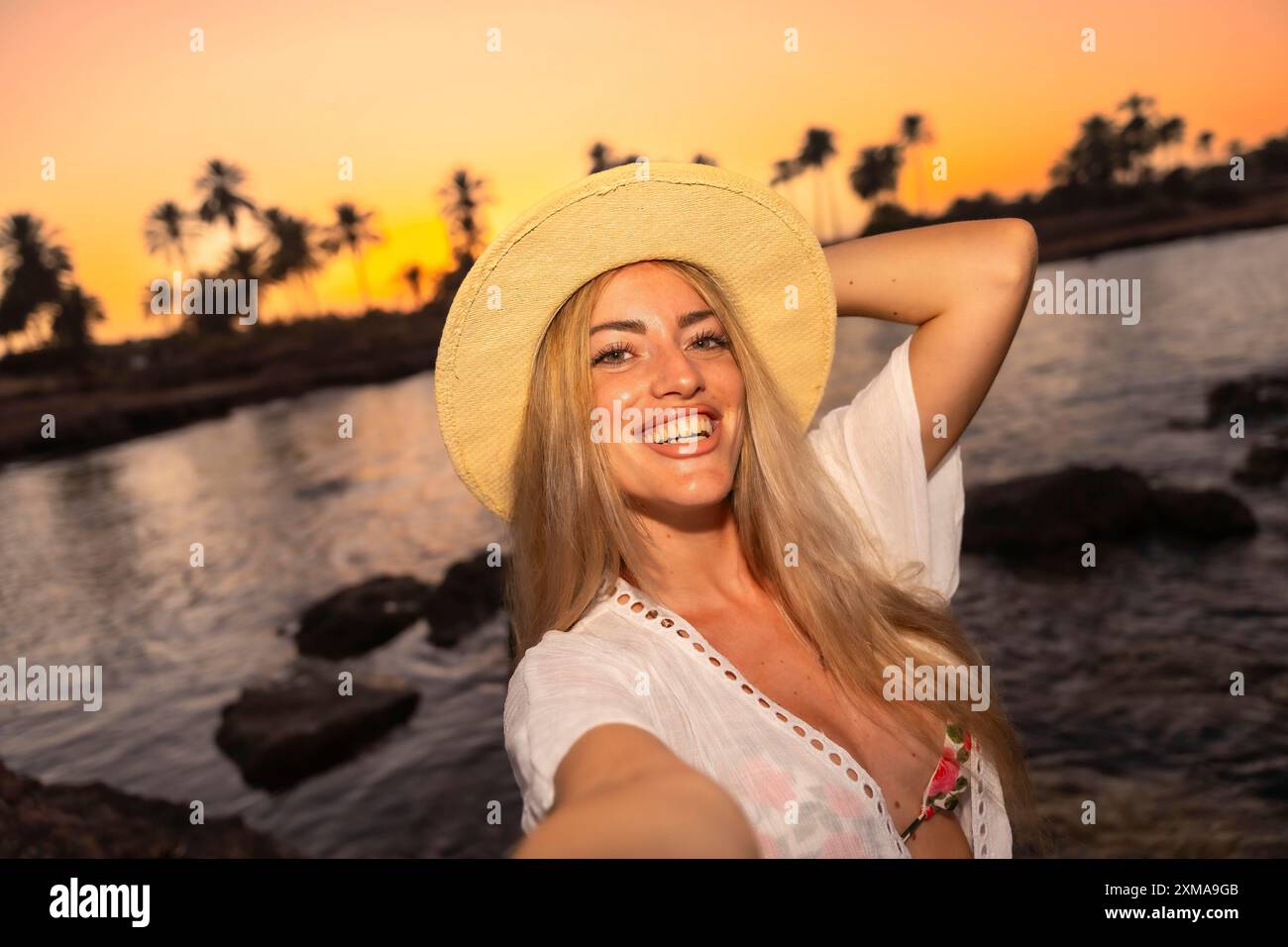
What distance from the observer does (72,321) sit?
3009 cm

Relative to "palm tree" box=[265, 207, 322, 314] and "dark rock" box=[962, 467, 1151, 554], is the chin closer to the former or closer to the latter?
"dark rock" box=[962, 467, 1151, 554]

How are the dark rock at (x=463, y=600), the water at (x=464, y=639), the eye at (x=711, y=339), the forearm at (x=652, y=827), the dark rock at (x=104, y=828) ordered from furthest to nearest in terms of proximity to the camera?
the dark rock at (x=463, y=600), the water at (x=464, y=639), the dark rock at (x=104, y=828), the eye at (x=711, y=339), the forearm at (x=652, y=827)

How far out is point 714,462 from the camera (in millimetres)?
2359

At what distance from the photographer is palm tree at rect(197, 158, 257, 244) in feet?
185

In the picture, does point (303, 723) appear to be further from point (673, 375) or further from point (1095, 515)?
point (1095, 515)

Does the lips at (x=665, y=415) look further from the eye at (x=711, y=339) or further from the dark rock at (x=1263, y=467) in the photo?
the dark rock at (x=1263, y=467)

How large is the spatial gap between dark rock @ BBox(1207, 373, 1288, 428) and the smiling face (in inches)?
631

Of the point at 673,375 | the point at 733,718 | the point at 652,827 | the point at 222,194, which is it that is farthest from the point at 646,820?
the point at 222,194

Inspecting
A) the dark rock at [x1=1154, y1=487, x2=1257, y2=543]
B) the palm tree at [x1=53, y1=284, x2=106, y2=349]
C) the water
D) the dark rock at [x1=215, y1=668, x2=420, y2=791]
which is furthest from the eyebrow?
the palm tree at [x1=53, y1=284, x2=106, y2=349]

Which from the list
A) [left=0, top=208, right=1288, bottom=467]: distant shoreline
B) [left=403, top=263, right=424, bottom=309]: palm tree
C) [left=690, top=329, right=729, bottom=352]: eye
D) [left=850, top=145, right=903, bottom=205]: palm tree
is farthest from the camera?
[left=850, top=145, right=903, bottom=205]: palm tree

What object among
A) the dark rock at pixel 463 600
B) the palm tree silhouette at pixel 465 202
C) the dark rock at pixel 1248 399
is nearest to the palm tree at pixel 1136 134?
the palm tree silhouette at pixel 465 202

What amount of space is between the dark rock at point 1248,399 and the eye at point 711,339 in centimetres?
1588

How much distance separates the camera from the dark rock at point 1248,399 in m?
15.6
